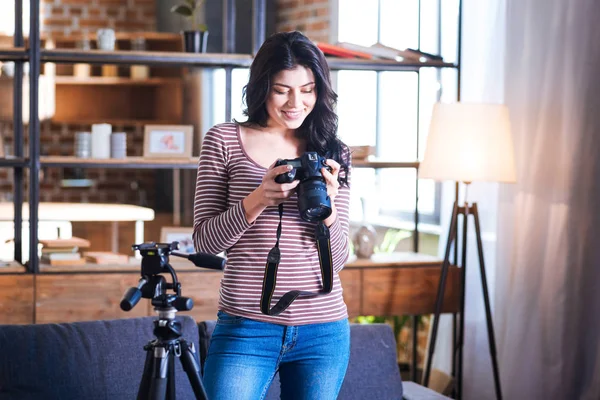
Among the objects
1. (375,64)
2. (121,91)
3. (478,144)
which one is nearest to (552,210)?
(478,144)

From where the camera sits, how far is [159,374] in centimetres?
157

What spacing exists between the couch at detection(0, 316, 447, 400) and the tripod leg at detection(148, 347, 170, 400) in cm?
63

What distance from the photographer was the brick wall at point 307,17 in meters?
5.07

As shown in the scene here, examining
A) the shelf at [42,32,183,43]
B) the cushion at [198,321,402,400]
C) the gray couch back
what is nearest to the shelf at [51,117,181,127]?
the shelf at [42,32,183,43]

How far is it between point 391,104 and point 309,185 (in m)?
3.11

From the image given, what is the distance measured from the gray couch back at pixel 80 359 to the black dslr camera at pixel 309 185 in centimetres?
87

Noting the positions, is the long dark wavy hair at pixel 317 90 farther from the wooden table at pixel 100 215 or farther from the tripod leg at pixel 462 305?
the wooden table at pixel 100 215

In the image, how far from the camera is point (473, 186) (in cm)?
379

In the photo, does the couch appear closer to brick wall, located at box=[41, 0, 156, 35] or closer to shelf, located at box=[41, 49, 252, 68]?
shelf, located at box=[41, 49, 252, 68]

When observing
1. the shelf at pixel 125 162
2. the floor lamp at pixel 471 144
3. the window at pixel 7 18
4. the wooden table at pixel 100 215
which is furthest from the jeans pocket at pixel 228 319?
the window at pixel 7 18

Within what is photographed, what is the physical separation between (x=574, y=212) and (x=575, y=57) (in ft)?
1.82

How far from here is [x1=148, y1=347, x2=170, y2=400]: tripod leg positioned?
156 cm

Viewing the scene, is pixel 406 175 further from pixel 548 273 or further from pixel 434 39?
pixel 548 273

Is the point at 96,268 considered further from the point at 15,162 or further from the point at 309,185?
the point at 309,185
